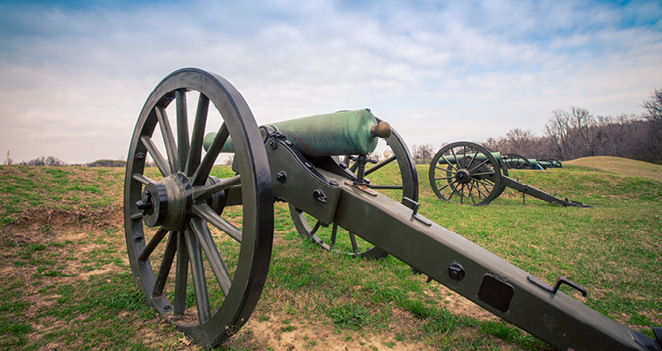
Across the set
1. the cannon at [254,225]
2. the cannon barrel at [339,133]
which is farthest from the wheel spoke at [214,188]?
the cannon barrel at [339,133]

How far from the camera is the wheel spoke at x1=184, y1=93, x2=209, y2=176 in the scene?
87.2 inches

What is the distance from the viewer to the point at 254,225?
→ 1734mm

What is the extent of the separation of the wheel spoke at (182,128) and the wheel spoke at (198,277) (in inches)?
21.6

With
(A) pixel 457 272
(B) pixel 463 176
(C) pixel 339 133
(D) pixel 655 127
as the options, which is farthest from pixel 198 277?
(D) pixel 655 127

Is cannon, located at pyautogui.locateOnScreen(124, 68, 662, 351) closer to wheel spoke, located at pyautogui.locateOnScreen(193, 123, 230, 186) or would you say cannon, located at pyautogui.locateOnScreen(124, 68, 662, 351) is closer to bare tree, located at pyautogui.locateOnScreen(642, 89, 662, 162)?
wheel spoke, located at pyautogui.locateOnScreen(193, 123, 230, 186)

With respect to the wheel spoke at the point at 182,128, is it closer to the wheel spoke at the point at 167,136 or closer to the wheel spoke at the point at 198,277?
the wheel spoke at the point at 167,136

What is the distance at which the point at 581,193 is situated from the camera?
13.0m

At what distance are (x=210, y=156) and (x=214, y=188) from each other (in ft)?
0.74

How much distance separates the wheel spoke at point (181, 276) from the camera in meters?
2.38

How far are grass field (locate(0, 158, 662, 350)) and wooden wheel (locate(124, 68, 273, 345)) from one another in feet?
0.88

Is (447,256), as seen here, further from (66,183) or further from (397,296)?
(66,183)

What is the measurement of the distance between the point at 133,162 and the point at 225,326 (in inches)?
72.8

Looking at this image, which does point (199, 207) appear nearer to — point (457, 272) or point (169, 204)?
point (169, 204)

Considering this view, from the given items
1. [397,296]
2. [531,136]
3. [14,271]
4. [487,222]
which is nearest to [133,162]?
[14,271]
